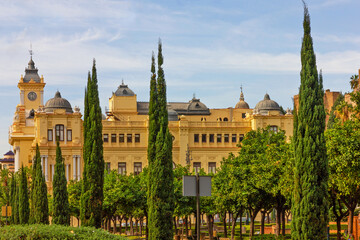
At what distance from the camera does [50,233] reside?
19062mm

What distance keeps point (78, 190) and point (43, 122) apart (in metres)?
41.0

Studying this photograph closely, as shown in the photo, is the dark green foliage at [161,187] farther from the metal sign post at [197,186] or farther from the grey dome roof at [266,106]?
the grey dome roof at [266,106]

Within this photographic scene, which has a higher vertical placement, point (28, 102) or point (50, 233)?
point (28, 102)

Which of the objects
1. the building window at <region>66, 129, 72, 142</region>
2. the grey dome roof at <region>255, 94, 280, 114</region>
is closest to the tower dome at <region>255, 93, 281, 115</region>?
the grey dome roof at <region>255, 94, 280, 114</region>

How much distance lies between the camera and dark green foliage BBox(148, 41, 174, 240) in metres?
31.0

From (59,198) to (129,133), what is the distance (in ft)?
189

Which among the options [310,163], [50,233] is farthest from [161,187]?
[50,233]

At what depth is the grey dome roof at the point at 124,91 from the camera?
109 metres

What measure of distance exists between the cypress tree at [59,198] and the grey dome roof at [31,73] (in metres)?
87.4

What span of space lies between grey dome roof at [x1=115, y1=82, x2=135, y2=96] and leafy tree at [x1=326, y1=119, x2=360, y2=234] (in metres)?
78.2

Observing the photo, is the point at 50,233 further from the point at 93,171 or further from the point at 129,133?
the point at 129,133

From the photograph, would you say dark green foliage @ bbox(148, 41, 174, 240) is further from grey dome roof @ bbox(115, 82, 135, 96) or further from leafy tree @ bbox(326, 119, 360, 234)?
grey dome roof @ bbox(115, 82, 135, 96)

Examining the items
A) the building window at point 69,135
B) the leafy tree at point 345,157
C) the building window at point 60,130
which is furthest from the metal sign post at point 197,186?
the building window at point 69,135

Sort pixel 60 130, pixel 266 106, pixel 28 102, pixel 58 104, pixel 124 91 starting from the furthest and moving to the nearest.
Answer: pixel 28 102 → pixel 124 91 → pixel 266 106 → pixel 58 104 → pixel 60 130
